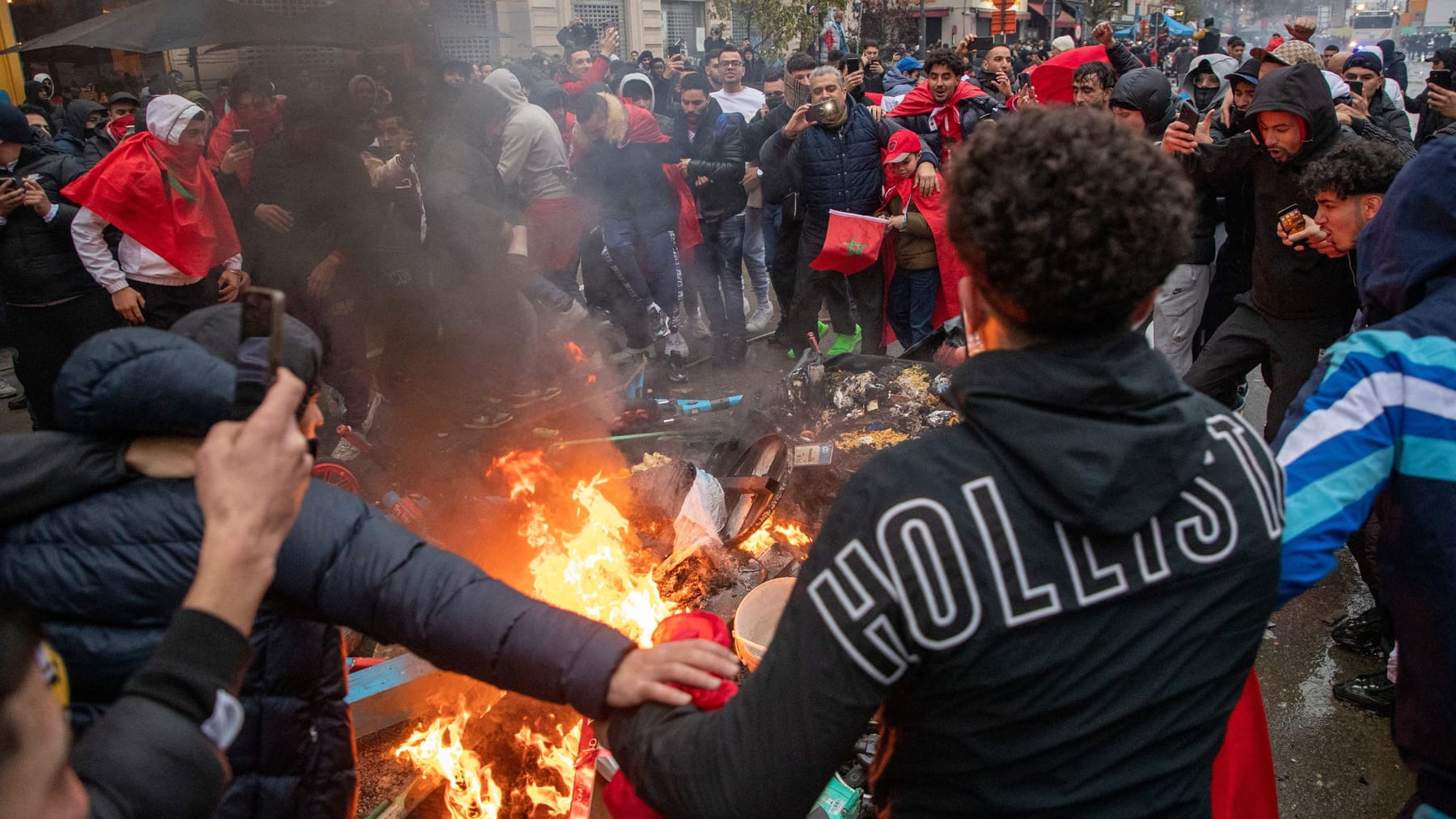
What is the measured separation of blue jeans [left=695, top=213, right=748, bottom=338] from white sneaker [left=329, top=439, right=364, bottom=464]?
318cm

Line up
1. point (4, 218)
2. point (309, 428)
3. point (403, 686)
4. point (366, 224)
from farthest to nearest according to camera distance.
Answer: point (366, 224)
point (4, 218)
point (403, 686)
point (309, 428)

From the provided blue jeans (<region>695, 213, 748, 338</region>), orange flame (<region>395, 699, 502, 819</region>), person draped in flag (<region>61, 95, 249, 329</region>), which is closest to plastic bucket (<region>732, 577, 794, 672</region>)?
orange flame (<region>395, 699, 502, 819</region>)

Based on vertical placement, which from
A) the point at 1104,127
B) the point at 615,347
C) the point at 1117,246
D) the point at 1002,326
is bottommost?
the point at 615,347

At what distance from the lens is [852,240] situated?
6.73m

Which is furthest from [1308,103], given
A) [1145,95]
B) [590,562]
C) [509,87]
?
[509,87]

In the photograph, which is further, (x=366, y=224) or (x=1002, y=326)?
(x=366, y=224)

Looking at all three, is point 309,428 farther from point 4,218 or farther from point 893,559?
point 4,218

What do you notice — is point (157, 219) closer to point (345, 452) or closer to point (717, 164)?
point (345, 452)

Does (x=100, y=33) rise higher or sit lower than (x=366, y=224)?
higher

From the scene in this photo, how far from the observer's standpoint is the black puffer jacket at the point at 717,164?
25.7 feet

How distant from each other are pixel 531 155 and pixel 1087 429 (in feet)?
23.8

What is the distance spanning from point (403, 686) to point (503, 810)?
70cm

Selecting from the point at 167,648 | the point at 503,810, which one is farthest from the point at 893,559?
the point at 503,810

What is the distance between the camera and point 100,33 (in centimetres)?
823
